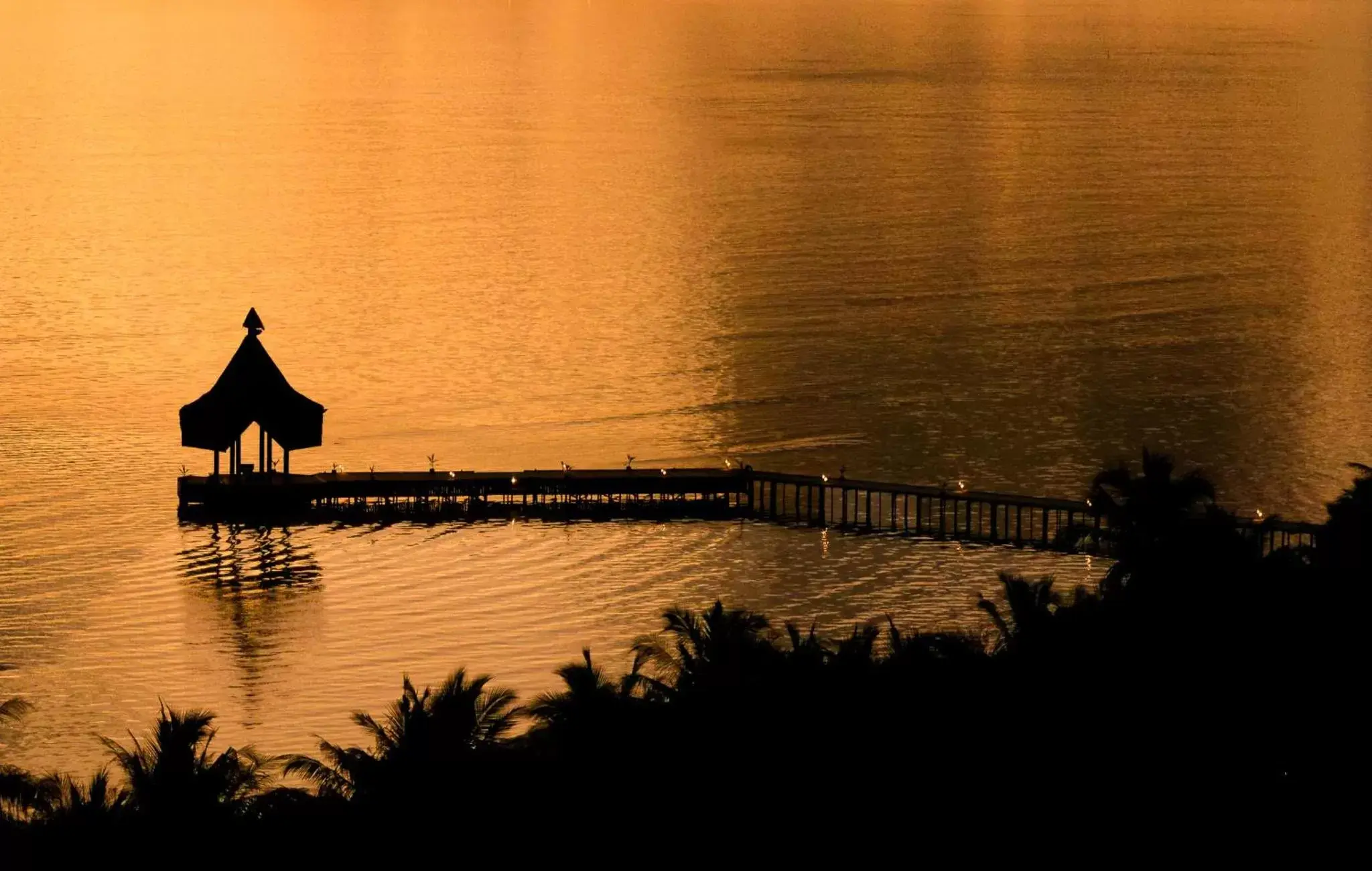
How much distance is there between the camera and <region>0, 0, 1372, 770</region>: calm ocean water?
49.5 metres

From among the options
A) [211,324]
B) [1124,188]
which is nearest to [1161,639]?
[211,324]

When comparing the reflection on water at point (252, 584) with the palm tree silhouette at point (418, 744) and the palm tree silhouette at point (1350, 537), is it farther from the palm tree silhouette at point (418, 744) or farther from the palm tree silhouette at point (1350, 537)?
the palm tree silhouette at point (1350, 537)

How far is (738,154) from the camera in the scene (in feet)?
471

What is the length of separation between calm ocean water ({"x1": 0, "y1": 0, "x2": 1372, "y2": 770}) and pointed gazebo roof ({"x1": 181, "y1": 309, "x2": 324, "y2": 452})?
247cm

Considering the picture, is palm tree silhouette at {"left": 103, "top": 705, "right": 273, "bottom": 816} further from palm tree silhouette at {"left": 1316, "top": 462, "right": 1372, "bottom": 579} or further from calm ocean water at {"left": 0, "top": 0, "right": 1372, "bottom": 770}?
palm tree silhouette at {"left": 1316, "top": 462, "right": 1372, "bottom": 579}

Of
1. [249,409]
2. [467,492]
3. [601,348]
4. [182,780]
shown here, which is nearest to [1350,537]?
[182,780]

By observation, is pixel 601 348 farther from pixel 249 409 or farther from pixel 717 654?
pixel 717 654

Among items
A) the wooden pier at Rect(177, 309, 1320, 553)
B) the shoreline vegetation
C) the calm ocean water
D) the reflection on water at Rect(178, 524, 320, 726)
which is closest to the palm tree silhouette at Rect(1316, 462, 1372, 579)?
the shoreline vegetation

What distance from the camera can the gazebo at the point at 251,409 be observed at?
56.1m

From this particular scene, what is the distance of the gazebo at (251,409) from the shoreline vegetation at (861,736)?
26.4 m

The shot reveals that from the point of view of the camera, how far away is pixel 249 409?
56.2 m

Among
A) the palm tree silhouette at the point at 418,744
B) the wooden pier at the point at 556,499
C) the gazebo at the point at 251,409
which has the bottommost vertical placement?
the palm tree silhouette at the point at 418,744

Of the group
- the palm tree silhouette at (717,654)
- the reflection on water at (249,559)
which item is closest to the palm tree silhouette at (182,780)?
the palm tree silhouette at (717,654)

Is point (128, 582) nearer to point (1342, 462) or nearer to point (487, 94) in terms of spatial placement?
point (1342, 462)
